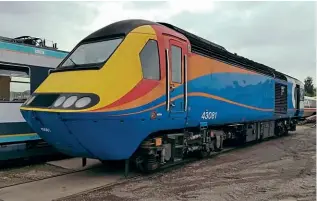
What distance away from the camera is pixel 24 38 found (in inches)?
386

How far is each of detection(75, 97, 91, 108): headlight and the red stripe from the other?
13.3 inches

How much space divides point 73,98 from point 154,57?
1.97 meters

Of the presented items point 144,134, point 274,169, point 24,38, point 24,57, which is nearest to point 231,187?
point 144,134

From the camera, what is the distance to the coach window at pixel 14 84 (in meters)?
8.57

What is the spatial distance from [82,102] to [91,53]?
59.8 inches

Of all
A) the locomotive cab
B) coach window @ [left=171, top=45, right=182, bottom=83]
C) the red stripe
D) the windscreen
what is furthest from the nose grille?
coach window @ [left=171, top=45, right=182, bottom=83]

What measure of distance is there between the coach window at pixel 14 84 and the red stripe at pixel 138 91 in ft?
11.5

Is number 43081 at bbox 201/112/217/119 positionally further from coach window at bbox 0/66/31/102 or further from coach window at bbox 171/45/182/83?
coach window at bbox 0/66/31/102

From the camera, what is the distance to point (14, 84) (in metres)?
8.82

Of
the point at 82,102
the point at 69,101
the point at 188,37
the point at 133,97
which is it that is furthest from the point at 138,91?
the point at 188,37

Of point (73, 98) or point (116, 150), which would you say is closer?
point (73, 98)

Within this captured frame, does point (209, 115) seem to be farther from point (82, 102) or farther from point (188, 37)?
point (82, 102)

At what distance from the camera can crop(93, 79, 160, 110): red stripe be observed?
21.8ft

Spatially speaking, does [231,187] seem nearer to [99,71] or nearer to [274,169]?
[274,169]
